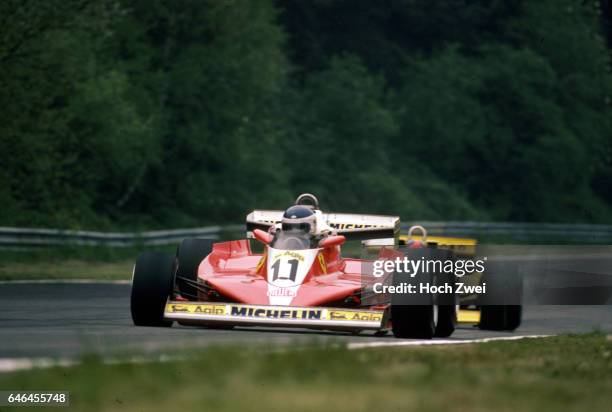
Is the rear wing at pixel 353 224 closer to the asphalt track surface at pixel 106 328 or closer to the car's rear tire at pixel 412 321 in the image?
the asphalt track surface at pixel 106 328

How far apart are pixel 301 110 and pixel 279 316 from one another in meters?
35.1

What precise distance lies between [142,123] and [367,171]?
14.6 meters

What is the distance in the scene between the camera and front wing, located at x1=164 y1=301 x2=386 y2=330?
44.8 feet

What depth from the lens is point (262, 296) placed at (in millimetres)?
14344

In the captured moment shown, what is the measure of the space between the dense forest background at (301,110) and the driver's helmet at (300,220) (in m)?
13.9

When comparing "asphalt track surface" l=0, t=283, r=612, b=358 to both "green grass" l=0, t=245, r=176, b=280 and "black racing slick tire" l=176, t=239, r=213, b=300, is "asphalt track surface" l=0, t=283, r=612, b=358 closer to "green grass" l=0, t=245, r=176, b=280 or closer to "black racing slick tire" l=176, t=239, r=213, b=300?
"black racing slick tire" l=176, t=239, r=213, b=300

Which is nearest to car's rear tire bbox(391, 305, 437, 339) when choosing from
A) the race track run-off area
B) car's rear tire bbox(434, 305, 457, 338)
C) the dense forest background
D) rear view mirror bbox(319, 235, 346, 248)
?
the race track run-off area

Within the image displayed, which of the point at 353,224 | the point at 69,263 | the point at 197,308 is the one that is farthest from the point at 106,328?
the point at 69,263

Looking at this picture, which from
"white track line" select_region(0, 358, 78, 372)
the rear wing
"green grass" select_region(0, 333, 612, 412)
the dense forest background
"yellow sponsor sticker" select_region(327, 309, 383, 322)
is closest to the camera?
"green grass" select_region(0, 333, 612, 412)

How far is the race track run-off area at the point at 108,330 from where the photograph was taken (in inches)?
461

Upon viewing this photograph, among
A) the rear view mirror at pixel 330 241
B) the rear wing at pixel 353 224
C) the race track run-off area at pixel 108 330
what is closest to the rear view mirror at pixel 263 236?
the rear wing at pixel 353 224

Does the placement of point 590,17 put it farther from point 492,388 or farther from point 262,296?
point 492,388

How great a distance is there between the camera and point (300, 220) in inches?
611

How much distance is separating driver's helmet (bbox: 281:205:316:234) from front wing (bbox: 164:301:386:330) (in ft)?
5.49
